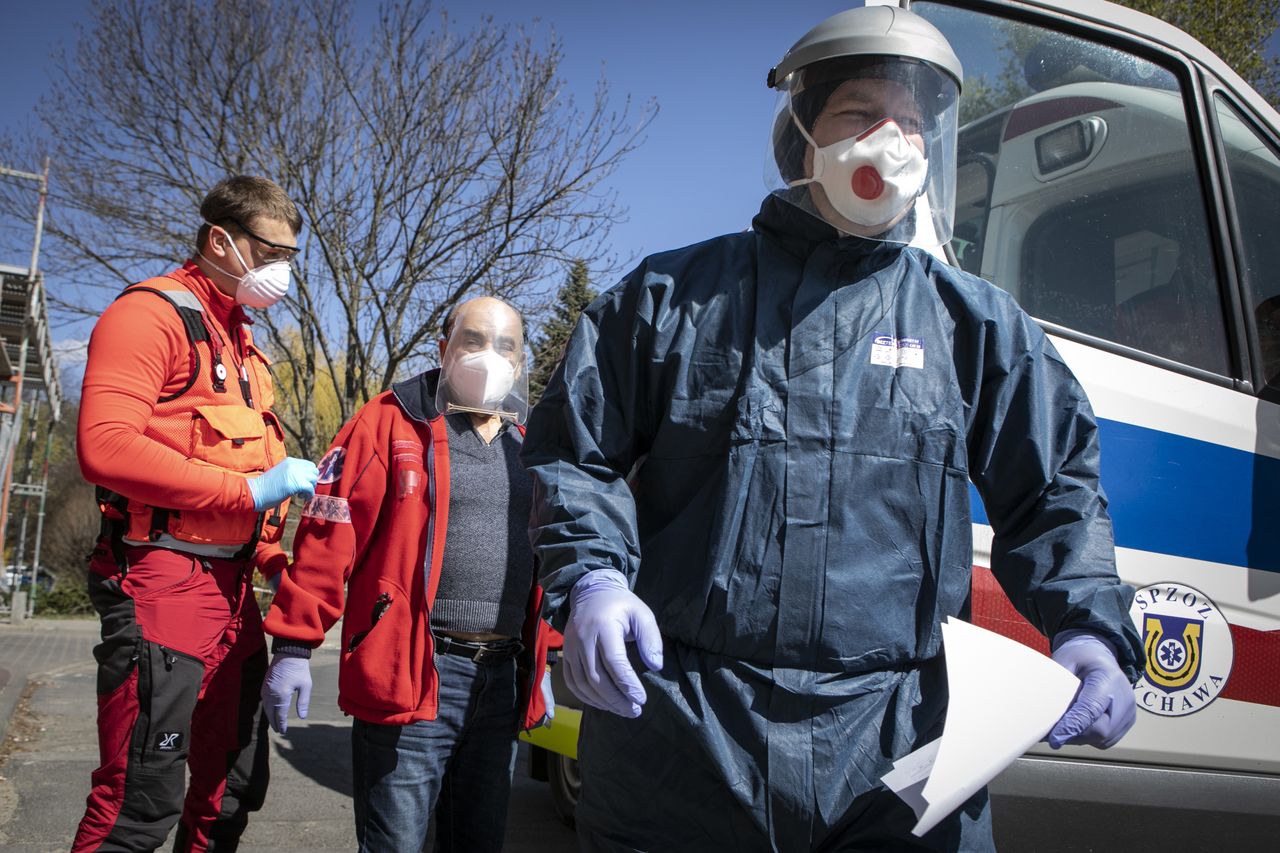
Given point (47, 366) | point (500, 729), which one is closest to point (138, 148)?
point (47, 366)

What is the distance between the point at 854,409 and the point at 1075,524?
382mm

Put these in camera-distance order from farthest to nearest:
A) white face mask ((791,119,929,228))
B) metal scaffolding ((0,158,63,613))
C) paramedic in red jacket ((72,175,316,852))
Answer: metal scaffolding ((0,158,63,613))
paramedic in red jacket ((72,175,316,852))
white face mask ((791,119,929,228))

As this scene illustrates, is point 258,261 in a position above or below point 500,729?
above

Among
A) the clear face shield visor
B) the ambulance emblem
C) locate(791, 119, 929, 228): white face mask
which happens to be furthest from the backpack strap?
the ambulance emblem

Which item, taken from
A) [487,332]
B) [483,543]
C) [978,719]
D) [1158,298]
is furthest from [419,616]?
[1158,298]

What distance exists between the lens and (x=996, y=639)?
151cm

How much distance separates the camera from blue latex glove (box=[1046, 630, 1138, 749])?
151 cm

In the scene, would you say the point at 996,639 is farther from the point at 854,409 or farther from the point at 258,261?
the point at 258,261

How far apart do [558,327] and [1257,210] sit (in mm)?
11187

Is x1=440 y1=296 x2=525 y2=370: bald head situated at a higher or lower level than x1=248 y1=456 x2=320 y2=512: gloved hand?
higher

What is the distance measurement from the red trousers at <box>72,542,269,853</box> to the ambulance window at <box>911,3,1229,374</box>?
2206mm

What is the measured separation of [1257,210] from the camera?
3111 millimetres

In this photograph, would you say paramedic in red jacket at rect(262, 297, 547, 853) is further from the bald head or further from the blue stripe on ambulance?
the blue stripe on ambulance

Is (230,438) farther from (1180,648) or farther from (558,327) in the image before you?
(558,327)
